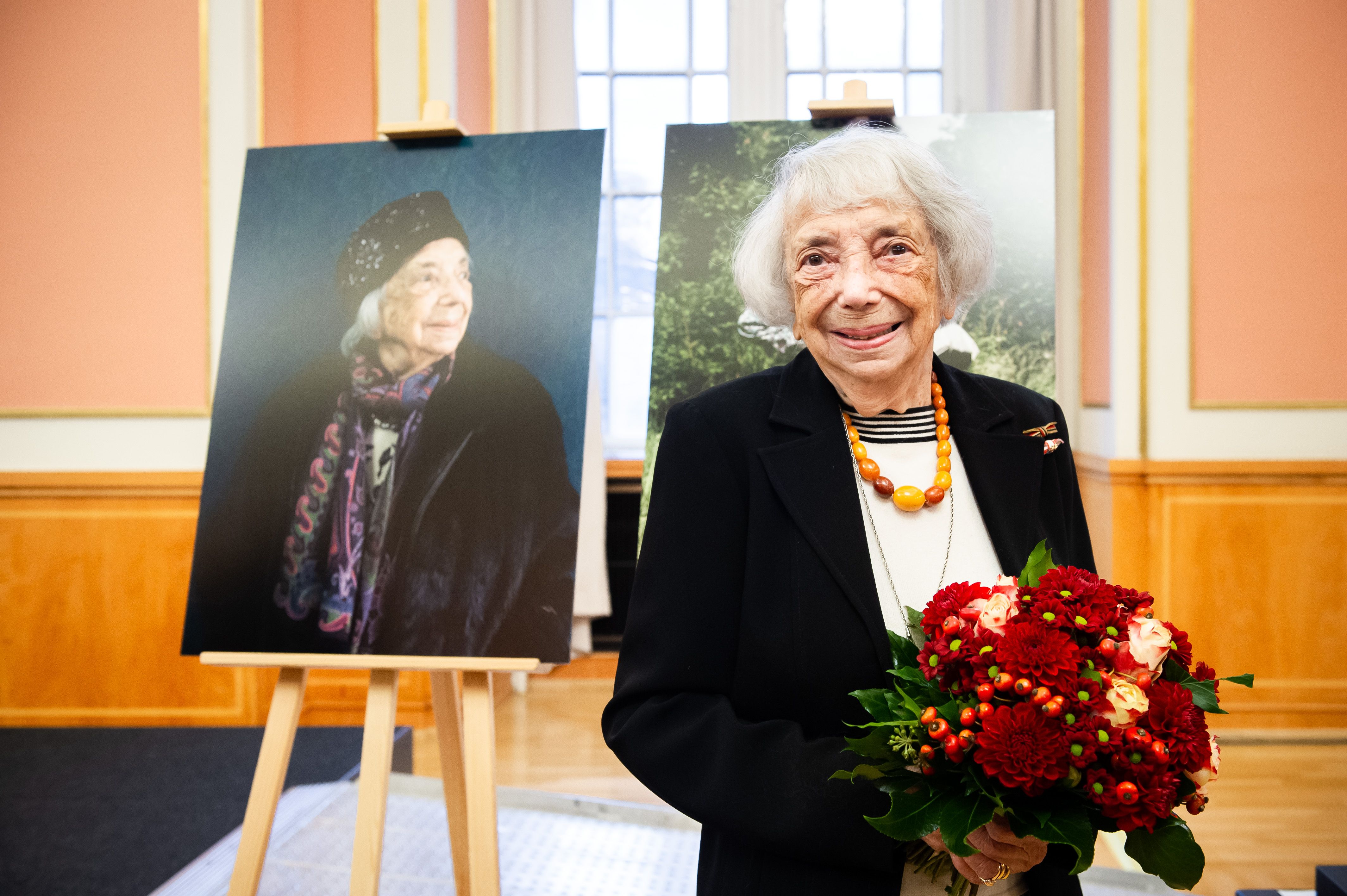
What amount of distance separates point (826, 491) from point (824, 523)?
0.04 m

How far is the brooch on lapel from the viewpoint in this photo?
1.19 m

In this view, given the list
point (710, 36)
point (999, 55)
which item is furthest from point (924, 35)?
point (710, 36)

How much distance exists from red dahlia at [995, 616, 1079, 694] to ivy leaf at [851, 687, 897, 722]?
0.41 ft

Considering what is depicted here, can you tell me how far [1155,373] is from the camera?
3508mm

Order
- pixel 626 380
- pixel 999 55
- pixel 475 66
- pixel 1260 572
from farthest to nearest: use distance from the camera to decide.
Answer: pixel 626 380, pixel 999 55, pixel 475 66, pixel 1260 572

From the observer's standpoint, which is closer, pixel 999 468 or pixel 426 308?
pixel 999 468

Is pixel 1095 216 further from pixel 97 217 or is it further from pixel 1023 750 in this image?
pixel 97 217

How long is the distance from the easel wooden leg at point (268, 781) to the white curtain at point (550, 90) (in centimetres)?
225

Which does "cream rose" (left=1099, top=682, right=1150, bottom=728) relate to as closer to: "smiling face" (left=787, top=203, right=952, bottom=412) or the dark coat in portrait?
"smiling face" (left=787, top=203, right=952, bottom=412)

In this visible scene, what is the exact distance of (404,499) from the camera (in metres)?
1.83

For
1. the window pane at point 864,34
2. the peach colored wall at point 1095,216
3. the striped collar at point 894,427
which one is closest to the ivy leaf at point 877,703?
the striped collar at point 894,427

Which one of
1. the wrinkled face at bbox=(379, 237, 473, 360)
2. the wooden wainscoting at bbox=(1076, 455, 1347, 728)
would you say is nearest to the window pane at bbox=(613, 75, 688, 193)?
the wooden wainscoting at bbox=(1076, 455, 1347, 728)

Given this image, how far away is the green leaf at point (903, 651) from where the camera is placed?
943mm

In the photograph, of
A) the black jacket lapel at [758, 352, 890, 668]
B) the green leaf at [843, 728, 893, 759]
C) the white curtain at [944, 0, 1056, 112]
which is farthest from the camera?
the white curtain at [944, 0, 1056, 112]
